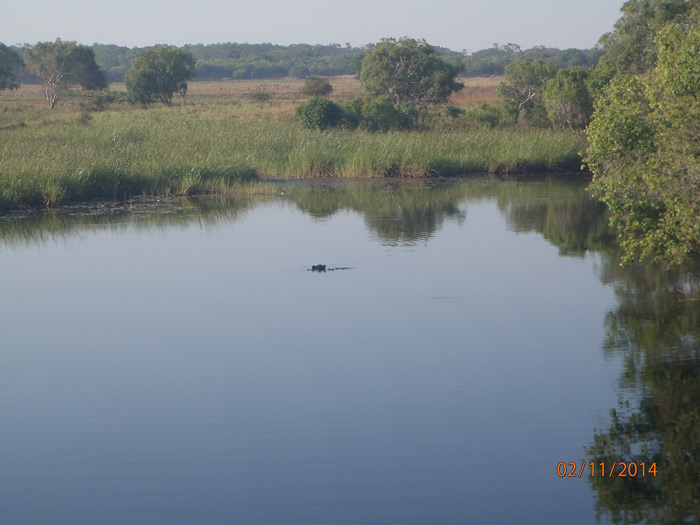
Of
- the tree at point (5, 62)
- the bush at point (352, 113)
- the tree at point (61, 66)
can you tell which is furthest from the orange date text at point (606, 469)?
the tree at point (5, 62)

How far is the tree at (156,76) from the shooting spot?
42.3 meters

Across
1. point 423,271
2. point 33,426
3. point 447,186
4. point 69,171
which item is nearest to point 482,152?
point 447,186

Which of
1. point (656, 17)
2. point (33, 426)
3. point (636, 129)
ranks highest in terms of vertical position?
point (656, 17)

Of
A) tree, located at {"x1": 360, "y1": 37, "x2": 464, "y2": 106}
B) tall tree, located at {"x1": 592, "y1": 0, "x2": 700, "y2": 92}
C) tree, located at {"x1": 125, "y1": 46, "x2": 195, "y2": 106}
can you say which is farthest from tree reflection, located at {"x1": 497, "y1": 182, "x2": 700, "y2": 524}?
tree, located at {"x1": 125, "y1": 46, "x2": 195, "y2": 106}

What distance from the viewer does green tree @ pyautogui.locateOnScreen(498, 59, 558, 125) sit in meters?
27.6

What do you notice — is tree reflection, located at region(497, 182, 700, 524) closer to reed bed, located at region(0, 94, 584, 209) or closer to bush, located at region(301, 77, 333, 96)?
reed bed, located at region(0, 94, 584, 209)

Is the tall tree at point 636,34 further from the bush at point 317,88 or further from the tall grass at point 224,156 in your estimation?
the bush at point 317,88

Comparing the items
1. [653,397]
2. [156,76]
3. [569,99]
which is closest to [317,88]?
[156,76]

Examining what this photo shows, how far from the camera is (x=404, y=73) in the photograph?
32.7 meters

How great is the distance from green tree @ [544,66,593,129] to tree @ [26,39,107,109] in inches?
1122

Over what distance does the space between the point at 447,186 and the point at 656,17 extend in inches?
342

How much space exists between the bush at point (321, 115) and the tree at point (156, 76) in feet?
59.1

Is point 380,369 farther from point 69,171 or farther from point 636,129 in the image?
point 69,171

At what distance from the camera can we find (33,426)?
22.2 feet
